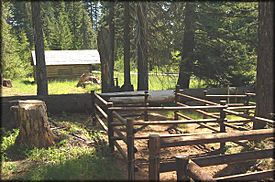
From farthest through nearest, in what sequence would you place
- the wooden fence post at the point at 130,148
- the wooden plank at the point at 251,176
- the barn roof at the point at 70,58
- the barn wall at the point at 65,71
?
the barn wall at the point at 65,71 < the barn roof at the point at 70,58 < the wooden fence post at the point at 130,148 < the wooden plank at the point at 251,176

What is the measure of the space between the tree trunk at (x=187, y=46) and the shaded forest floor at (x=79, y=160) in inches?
348

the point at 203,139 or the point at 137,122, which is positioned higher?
the point at 203,139

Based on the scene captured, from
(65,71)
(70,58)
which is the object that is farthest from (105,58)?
(70,58)

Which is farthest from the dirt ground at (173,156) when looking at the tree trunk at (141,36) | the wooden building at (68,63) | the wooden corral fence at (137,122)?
the wooden building at (68,63)

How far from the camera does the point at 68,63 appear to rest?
3200 centimetres

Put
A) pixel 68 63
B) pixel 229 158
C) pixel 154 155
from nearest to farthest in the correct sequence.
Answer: pixel 154 155 → pixel 229 158 → pixel 68 63

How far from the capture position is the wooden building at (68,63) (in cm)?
3184

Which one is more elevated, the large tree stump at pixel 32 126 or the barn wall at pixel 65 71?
the barn wall at pixel 65 71

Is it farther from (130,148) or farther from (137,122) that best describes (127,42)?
(130,148)

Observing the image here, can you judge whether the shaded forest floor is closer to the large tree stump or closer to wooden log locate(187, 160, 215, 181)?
the large tree stump

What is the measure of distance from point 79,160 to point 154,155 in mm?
3937

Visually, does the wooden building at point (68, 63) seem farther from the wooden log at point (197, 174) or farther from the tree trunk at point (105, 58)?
the wooden log at point (197, 174)

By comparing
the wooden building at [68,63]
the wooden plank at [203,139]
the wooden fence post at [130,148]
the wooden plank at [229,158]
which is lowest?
the wooden fence post at [130,148]

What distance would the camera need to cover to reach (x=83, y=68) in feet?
110
